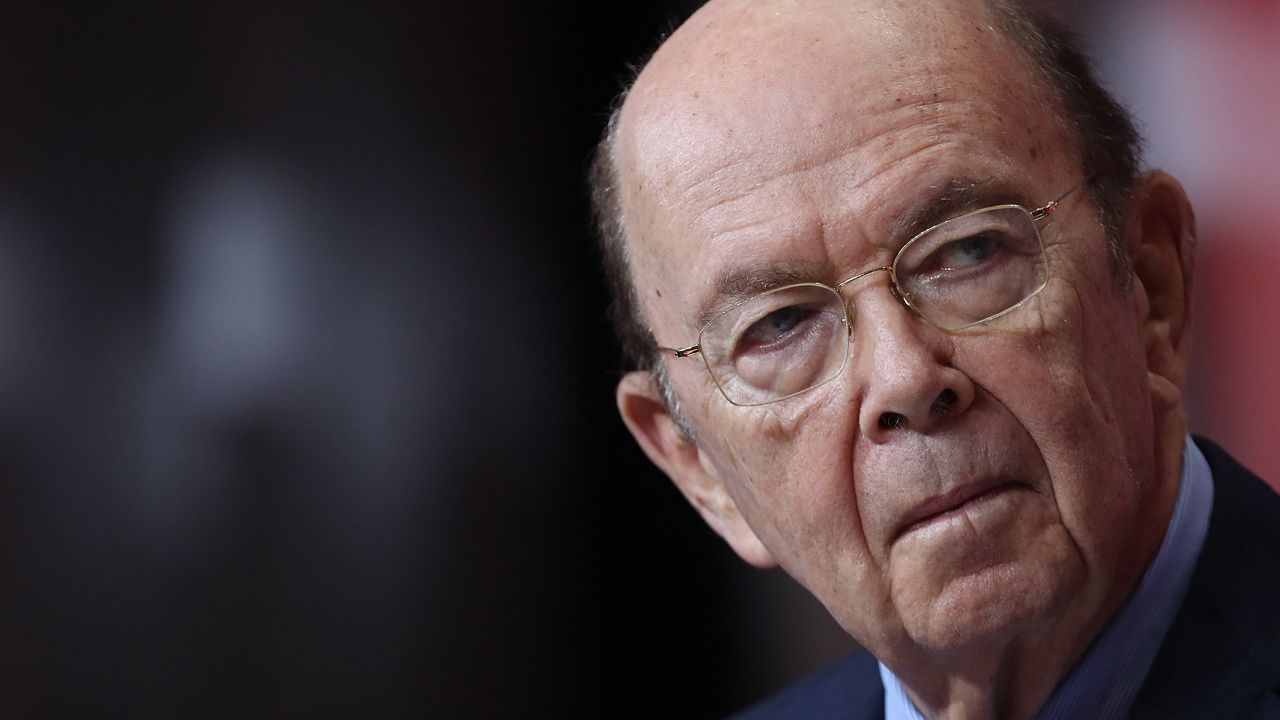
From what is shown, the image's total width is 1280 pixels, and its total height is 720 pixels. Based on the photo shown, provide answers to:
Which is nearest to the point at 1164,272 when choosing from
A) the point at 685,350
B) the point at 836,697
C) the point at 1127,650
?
the point at 1127,650

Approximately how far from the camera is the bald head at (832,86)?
1500 mm

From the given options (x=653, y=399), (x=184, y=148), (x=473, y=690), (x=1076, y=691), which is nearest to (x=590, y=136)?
(x=184, y=148)

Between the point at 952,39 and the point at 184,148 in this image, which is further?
the point at 184,148

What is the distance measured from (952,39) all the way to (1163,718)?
89cm

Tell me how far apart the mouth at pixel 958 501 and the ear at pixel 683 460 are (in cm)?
45

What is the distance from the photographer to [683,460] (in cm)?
196

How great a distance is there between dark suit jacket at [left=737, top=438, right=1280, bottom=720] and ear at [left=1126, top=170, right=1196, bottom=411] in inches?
6.6

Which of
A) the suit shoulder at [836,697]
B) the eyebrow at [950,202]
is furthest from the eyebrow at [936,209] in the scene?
the suit shoulder at [836,697]

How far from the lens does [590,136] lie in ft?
12.2

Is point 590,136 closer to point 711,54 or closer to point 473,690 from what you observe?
point 473,690

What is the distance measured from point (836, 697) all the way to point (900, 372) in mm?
933

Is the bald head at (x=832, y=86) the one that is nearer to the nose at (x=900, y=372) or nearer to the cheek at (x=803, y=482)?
the nose at (x=900, y=372)

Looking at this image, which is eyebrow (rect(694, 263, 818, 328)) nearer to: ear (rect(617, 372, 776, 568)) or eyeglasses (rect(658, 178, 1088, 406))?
eyeglasses (rect(658, 178, 1088, 406))

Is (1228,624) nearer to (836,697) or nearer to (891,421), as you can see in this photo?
(891,421)
